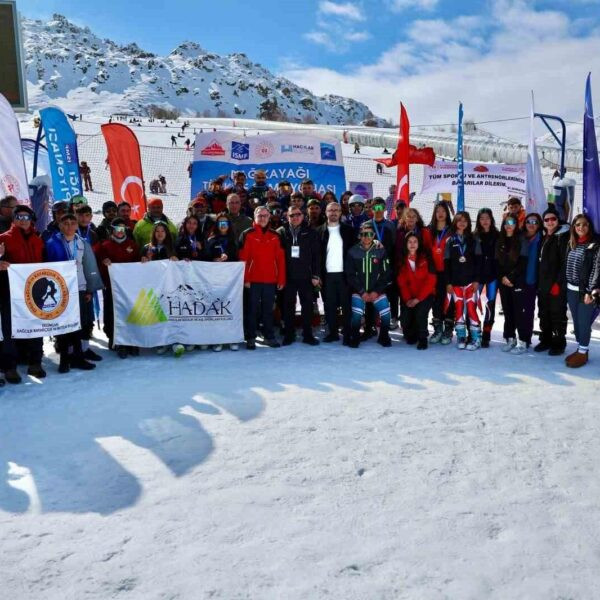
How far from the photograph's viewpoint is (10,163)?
271 inches

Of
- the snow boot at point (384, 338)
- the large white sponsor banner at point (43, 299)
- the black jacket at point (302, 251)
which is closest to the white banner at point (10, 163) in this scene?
the large white sponsor banner at point (43, 299)

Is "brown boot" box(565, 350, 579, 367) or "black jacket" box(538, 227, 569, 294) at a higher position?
"black jacket" box(538, 227, 569, 294)

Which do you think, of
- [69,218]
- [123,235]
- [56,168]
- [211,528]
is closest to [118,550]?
[211,528]

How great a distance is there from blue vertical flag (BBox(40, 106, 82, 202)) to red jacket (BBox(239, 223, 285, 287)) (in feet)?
11.8

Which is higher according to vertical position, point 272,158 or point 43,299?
point 272,158

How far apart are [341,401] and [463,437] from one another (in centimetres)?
112

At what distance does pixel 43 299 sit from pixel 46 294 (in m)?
0.06

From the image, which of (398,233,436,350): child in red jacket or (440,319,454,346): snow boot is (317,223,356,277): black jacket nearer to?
(398,233,436,350): child in red jacket

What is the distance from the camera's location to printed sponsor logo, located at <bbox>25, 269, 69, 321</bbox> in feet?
18.2

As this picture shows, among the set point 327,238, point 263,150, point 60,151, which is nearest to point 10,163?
point 60,151

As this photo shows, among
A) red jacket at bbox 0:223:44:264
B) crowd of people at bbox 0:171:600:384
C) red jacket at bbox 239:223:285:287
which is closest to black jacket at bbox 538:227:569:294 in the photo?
crowd of people at bbox 0:171:600:384

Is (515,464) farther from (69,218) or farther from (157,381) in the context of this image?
(69,218)

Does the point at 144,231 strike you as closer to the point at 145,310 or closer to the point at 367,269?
the point at 145,310

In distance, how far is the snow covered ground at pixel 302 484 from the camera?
267cm
